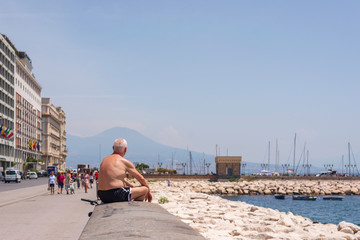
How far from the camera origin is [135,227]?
11.3ft

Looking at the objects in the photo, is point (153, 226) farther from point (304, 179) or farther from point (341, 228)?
point (304, 179)

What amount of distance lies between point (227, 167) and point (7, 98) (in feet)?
171

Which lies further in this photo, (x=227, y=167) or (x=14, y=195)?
(x=227, y=167)

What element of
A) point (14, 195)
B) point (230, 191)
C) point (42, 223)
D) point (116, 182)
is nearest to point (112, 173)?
point (116, 182)

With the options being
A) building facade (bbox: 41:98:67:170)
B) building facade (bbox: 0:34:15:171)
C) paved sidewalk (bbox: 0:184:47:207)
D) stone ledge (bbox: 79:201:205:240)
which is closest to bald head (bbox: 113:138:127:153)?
stone ledge (bbox: 79:201:205:240)

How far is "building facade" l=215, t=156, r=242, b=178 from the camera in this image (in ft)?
350

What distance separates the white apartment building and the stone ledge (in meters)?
93.8

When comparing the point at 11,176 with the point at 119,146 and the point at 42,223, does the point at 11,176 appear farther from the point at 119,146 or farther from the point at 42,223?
the point at 119,146

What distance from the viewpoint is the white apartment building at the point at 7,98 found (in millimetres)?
96500

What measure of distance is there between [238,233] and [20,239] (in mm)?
5985

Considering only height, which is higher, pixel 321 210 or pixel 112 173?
pixel 112 173

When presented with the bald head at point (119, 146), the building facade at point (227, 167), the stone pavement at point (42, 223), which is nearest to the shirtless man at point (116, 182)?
the bald head at point (119, 146)

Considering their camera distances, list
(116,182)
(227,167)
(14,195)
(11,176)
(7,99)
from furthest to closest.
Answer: (227,167), (7,99), (11,176), (14,195), (116,182)

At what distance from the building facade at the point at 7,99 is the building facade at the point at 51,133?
3592 cm
